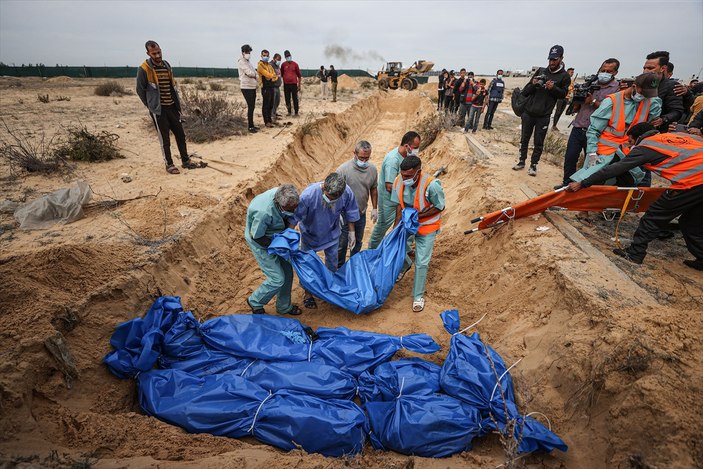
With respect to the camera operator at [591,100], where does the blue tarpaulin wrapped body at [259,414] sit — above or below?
below

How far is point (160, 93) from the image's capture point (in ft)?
A: 17.5

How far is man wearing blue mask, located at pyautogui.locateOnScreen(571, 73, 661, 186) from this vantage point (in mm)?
3800

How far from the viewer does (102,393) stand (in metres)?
2.62

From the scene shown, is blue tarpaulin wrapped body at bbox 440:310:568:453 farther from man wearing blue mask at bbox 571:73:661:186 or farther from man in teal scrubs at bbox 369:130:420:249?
man wearing blue mask at bbox 571:73:661:186

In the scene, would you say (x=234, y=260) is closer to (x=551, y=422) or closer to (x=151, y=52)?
(x=151, y=52)

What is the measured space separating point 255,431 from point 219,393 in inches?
15.6

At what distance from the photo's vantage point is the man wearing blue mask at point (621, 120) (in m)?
3.80

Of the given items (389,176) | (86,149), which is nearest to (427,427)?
(389,176)

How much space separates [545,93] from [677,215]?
2.76 m

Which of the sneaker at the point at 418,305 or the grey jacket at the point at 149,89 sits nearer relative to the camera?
the sneaker at the point at 418,305

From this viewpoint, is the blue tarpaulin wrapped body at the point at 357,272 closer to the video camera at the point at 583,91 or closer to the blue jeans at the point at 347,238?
the blue jeans at the point at 347,238

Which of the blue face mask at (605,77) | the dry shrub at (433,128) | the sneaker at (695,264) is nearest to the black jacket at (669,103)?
the blue face mask at (605,77)

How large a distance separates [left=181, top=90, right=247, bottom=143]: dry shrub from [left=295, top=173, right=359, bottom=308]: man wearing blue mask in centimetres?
558

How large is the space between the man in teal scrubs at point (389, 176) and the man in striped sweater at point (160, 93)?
3.81 metres
